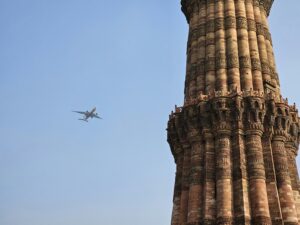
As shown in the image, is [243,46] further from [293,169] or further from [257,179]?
[257,179]

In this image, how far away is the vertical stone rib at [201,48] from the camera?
24125mm

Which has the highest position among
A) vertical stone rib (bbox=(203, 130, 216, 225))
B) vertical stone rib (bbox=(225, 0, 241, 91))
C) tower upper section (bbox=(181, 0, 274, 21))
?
tower upper section (bbox=(181, 0, 274, 21))

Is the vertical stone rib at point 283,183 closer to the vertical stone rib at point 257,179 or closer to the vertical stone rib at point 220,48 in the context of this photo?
the vertical stone rib at point 257,179

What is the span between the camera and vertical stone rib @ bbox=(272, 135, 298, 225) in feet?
61.5

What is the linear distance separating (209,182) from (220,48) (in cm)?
830

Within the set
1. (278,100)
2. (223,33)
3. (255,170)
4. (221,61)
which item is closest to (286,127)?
(278,100)

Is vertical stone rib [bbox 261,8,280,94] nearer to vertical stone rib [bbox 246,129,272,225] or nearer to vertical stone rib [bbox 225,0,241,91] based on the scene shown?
vertical stone rib [bbox 225,0,241,91]

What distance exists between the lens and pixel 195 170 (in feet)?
67.8

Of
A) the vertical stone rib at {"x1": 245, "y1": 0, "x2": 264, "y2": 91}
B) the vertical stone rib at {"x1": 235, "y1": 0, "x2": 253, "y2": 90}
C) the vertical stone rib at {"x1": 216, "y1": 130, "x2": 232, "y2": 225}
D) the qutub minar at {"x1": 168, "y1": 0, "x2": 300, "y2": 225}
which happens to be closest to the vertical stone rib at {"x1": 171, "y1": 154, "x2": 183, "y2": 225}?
the qutub minar at {"x1": 168, "y1": 0, "x2": 300, "y2": 225}

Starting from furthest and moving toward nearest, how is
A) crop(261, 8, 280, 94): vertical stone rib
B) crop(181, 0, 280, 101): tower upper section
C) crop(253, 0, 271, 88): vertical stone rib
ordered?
1. crop(261, 8, 280, 94): vertical stone rib
2. crop(253, 0, 271, 88): vertical stone rib
3. crop(181, 0, 280, 101): tower upper section

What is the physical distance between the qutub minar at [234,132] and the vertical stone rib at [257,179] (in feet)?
0.14

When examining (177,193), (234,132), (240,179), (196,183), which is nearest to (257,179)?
(240,179)

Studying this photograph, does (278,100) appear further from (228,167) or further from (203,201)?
(203,201)

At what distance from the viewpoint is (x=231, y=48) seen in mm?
24703
